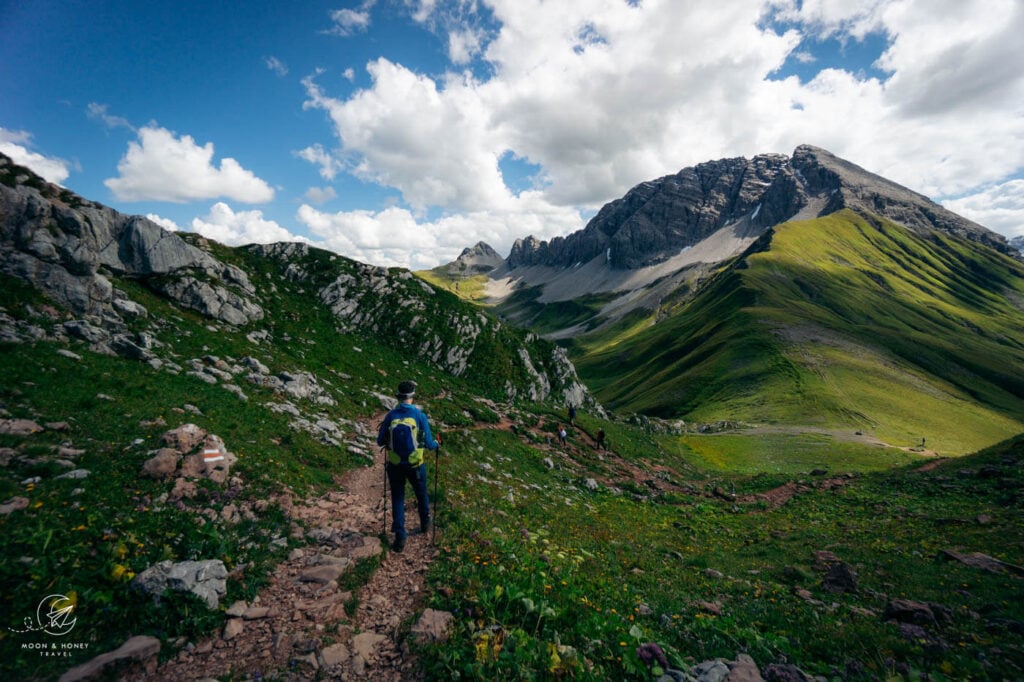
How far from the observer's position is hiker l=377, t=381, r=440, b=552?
11234 millimetres

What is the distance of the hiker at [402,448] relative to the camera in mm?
11234

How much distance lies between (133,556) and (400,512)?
5.52 metres

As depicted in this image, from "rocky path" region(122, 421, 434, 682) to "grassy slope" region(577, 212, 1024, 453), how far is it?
75292 millimetres

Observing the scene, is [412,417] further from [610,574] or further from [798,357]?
[798,357]

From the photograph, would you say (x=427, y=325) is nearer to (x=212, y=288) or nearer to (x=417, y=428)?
(x=212, y=288)

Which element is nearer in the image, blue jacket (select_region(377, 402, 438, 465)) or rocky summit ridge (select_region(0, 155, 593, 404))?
blue jacket (select_region(377, 402, 438, 465))

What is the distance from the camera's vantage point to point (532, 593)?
8516 mm

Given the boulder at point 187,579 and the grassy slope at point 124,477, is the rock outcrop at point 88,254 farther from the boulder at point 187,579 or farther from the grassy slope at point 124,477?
the boulder at point 187,579

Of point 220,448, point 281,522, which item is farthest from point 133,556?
point 220,448

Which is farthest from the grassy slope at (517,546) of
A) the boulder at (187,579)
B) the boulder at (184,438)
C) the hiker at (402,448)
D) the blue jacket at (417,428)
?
the blue jacket at (417,428)

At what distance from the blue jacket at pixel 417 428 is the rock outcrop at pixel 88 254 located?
1966cm

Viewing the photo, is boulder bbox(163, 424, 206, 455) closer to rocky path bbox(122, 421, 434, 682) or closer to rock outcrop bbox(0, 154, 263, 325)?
rocky path bbox(122, 421, 434, 682)

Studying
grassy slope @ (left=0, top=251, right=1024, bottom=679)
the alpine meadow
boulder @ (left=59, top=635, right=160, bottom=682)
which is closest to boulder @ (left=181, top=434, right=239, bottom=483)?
the alpine meadow

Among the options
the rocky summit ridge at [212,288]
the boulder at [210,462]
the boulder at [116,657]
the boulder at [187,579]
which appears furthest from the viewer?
the rocky summit ridge at [212,288]
